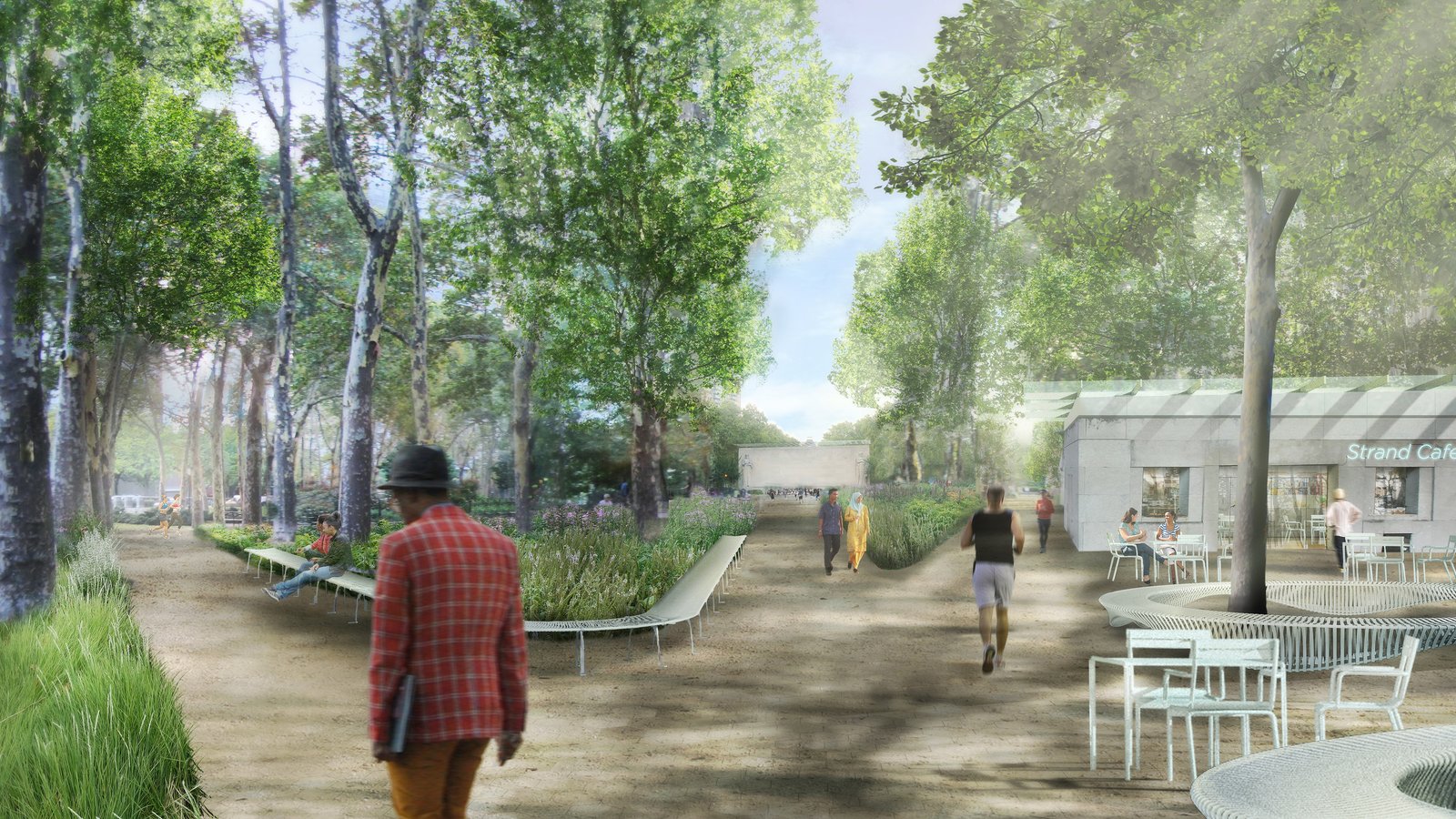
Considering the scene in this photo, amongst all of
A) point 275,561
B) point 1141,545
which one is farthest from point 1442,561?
point 275,561

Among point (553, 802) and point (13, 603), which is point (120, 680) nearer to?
point (553, 802)

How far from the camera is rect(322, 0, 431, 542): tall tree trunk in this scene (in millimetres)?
13938

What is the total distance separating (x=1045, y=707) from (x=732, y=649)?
3.34 metres

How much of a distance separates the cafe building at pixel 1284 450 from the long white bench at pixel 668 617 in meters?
10.6

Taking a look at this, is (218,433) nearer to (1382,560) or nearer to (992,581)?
(992,581)

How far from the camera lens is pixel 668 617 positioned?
9055mm

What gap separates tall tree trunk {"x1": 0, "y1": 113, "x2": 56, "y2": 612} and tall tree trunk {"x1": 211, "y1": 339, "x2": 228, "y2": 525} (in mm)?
6915

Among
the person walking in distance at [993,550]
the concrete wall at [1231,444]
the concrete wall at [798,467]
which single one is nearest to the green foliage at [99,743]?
the person walking in distance at [993,550]

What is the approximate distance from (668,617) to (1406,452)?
1824 cm

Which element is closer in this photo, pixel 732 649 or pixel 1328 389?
pixel 732 649

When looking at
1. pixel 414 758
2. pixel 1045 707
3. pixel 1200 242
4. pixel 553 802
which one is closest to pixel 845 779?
pixel 553 802

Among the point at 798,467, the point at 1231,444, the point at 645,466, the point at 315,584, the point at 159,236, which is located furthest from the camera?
the point at 798,467

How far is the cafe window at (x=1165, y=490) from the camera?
2092 centimetres

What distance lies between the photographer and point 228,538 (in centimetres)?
1541
